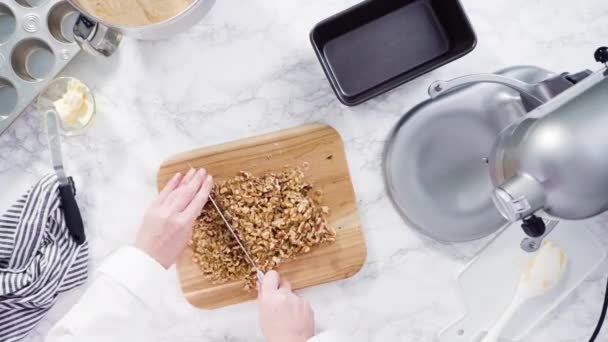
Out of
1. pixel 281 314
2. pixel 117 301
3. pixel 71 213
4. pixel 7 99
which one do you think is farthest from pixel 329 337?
pixel 7 99

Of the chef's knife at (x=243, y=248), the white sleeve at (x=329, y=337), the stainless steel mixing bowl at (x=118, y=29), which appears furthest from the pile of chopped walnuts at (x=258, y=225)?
the stainless steel mixing bowl at (x=118, y=29)

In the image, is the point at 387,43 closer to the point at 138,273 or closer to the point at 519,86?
the point at 519,86

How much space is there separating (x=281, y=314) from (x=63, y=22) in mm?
516

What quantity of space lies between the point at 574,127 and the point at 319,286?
1.51ft

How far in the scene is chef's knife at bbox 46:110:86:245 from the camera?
2.83 feet

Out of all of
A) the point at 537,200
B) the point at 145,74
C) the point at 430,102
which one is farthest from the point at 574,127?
the point at 145,74

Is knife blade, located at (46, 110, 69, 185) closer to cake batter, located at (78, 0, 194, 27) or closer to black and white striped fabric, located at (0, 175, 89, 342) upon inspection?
black and white striped fabric, located at (0, 175, 89, 342)

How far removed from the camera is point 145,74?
2.96 ft

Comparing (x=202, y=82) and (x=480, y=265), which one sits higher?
(x=202, y=82)

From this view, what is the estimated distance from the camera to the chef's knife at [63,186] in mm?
861

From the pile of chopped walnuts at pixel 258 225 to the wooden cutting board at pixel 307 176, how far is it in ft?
0.06

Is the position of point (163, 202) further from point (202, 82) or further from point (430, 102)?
point (430, 102)

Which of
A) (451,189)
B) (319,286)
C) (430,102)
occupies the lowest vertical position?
(319,286)

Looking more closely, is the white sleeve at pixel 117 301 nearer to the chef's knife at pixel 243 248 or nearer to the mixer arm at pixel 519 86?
the chef's knife at pixel 243 248
